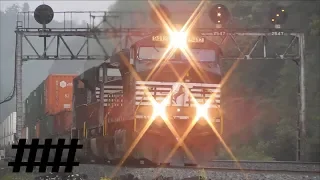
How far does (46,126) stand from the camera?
29.4m

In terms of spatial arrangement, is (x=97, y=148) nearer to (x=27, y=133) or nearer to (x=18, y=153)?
(x=18, y=153)

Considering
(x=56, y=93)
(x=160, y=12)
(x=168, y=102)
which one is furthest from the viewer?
(x=160, y=12)

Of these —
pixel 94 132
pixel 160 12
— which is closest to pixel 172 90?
pixel 94 132

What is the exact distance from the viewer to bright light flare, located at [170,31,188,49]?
17.9 m

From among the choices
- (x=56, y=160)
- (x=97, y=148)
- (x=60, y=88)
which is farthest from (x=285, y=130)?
(x=56, y=160)

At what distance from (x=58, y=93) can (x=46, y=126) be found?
1.97 metres

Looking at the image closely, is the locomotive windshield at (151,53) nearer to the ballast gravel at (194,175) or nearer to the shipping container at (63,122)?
the ballast gravel at (194,175)

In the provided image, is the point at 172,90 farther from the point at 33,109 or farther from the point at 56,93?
the point at 33,109

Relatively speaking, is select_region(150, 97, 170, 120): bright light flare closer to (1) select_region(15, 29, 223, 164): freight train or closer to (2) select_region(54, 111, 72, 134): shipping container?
(1) select_region(15, 29, 223, 164): freight train

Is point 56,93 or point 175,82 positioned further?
point 56,93

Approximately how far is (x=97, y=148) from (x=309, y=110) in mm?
22185

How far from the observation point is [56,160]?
8.96m

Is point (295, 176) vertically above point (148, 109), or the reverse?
point (148, 109)

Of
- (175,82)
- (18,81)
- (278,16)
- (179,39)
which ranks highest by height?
(278,16)
